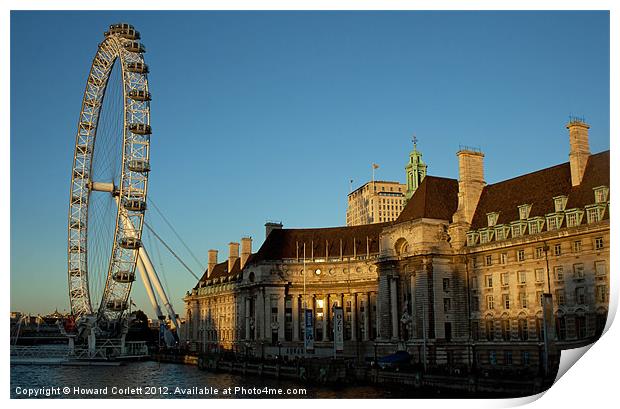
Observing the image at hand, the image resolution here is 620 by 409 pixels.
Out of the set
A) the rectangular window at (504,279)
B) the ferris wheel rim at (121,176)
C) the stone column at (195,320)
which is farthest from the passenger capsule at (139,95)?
the stone column at (195,320)

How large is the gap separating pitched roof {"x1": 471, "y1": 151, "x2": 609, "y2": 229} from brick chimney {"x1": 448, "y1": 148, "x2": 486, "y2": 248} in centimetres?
63

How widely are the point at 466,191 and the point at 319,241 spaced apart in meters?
40.4

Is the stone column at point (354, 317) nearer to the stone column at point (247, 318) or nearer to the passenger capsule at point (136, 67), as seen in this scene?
the stone column at point (247, 318)

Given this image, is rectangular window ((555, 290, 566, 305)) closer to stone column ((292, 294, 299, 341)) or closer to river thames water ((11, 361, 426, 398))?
river thames water ((11, 361, 426, 398))

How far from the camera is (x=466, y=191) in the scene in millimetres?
72688

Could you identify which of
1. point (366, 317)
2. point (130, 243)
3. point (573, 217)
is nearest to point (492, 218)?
point (573, 217)

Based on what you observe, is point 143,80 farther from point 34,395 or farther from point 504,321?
point 34,395

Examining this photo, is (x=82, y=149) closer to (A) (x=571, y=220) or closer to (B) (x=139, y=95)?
(B) (x=139, y=95)

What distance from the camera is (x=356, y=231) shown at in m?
108

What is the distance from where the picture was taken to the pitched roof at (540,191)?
57719mm

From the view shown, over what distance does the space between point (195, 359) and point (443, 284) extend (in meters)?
47.5

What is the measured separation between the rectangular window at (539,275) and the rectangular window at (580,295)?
422cm
